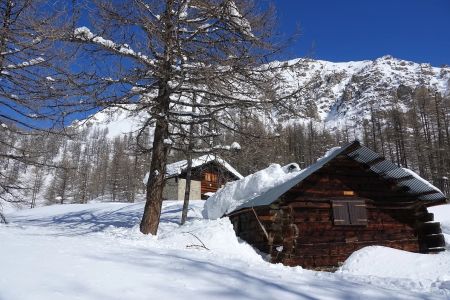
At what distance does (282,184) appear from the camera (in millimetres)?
14820

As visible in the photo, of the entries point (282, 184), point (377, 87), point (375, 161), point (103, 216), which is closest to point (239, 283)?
point (282, 184)

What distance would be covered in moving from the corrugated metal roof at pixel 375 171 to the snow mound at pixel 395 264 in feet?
9.68

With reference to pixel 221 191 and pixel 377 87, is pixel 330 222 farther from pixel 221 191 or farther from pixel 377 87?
pixel 377 87

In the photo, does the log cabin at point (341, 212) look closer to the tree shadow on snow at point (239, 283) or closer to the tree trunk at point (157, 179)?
the tree trunk at point (157, 179)

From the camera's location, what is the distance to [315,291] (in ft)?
13.5

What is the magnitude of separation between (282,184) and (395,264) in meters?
4.99

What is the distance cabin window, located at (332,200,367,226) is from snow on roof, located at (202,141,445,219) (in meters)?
1.71

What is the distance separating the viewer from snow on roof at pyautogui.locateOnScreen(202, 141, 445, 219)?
13.5 metres

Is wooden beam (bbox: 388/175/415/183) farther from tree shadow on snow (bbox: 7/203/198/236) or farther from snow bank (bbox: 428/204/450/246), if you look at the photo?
tree shadow on snow (bbox: 7/203/198/236)

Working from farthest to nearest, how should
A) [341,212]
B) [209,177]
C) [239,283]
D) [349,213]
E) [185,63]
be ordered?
1. [209,177]
2. [349,213]
3. [341,212]
4. [185,63]
5. [239,283]

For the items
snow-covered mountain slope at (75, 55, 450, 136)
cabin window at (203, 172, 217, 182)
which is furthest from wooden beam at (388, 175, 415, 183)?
snow-covered mountain slope at (75, 55, 450, 136)

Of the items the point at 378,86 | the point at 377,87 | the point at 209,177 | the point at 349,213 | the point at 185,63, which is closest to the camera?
the point at 185,63

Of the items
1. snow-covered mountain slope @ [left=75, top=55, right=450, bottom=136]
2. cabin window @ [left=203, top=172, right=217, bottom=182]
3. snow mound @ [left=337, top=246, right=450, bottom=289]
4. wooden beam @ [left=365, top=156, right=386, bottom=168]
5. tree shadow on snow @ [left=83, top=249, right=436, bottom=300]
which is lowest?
snow mound @ [left=337, top=246, right=450, bottom=289]

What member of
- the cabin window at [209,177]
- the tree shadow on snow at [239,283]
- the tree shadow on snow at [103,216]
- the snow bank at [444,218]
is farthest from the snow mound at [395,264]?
the cabin window at [209,177]
